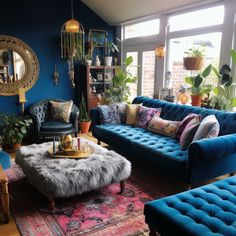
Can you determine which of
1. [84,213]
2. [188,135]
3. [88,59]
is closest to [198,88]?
[188,135]

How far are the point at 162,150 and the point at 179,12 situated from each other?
2.73 metres

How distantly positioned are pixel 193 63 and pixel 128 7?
1925mm

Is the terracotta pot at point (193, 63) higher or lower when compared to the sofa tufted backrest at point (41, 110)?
higher

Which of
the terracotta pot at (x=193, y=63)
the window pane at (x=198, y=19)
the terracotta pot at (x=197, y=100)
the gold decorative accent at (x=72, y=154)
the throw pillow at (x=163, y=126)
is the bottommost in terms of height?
the gold decorative accent at (x=72, y=154)

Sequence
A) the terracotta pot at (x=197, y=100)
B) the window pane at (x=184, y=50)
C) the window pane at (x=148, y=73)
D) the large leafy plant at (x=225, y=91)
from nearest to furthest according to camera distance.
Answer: the large leafy plant at (x=225, y=91) → the terracotta pot at (x=197, y=100) → the window pane at (x=184, y=50) → the window pane at (x=148, y=73)

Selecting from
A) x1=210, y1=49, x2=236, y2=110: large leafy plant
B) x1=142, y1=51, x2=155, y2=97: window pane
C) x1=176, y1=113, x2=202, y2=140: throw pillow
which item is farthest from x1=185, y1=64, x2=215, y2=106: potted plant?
x1=142, y1=51, x2=155, y2=97: window pane

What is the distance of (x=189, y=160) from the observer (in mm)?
2666

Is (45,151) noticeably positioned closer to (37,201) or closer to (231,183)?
(37,201)

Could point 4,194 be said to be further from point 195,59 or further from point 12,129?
point 195,59

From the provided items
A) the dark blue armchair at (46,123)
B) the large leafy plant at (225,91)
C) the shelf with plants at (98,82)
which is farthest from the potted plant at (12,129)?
the large leafy plant at (225,91)

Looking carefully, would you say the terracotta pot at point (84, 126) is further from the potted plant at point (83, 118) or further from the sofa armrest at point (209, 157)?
the sofa armrest at point (209, 157)

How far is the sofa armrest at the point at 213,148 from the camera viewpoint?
101 inches

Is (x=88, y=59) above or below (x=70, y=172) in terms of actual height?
above

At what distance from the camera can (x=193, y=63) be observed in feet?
13.2
